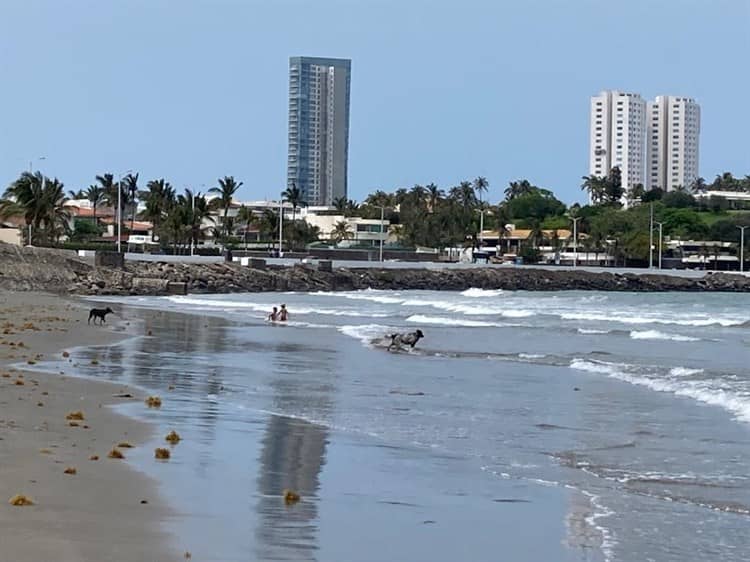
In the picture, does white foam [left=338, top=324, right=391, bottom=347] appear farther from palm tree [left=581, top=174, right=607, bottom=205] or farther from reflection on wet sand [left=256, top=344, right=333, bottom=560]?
palm tree [left=581, top=174, right=607, bottom=205]

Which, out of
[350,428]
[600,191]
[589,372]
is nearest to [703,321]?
[589,372]

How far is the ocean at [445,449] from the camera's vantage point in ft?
25.5

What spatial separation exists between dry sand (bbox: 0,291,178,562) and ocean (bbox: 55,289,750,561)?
30 centimetres

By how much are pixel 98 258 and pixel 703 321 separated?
36501 mm

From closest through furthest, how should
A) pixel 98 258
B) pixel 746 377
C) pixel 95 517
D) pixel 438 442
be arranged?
pixel 95 517 < pixel 438 442 < pixel 746 377 < pixel 98 258

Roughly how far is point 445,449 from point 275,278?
66.6m

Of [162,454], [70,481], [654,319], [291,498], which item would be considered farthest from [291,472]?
[654,319]

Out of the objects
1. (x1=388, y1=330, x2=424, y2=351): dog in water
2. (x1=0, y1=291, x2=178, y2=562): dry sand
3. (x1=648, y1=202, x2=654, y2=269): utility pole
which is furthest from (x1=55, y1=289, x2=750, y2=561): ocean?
(x1=648, y1=202, x2=654, y2=269): utility pole

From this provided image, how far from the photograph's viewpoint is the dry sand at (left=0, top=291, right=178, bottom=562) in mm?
6648

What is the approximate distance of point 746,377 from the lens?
21422 millimetres

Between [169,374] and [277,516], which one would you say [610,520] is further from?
[169,374]

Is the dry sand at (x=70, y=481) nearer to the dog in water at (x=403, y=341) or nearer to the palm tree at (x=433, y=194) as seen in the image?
the dog in water at (x=403, y=341)

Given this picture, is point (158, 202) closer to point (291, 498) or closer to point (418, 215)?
point (418, 215)

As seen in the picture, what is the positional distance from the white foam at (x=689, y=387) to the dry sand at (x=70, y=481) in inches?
321
